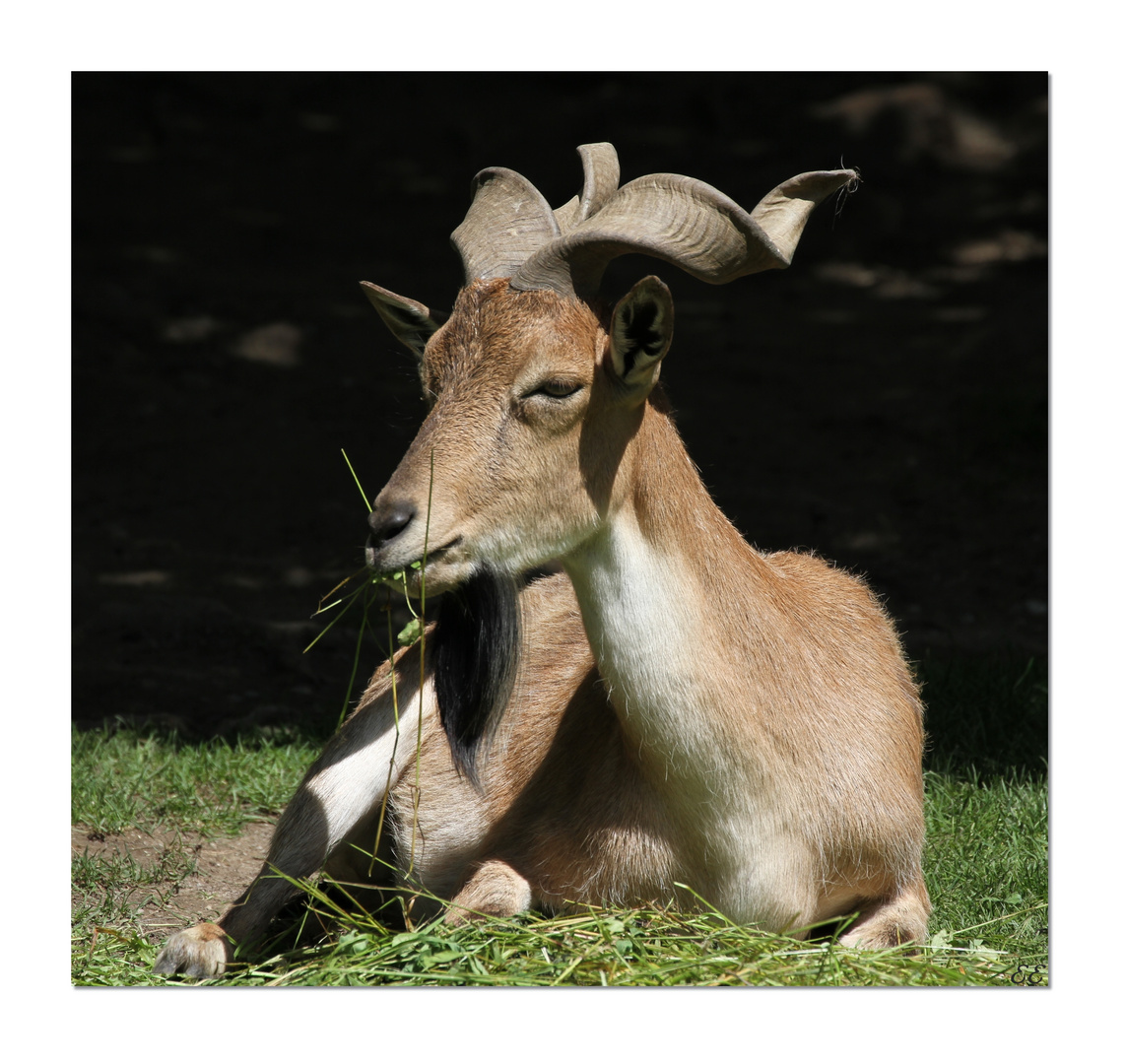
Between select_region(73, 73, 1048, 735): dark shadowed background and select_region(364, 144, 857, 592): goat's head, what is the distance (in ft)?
10.2

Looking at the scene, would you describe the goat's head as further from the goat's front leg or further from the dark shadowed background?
the dark shadowed background

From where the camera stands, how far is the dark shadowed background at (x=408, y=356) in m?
7.22

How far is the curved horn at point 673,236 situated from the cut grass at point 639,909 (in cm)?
163

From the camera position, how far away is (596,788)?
382cm

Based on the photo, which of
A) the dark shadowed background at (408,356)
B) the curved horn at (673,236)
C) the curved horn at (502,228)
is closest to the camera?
the curved horn at (673,236)

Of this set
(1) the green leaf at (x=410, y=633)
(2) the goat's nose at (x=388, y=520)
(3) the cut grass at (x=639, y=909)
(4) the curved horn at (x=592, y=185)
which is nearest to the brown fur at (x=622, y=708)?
(2) the goat's nose at (x=388, y=520)

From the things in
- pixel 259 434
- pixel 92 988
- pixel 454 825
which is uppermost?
pixel 259 434

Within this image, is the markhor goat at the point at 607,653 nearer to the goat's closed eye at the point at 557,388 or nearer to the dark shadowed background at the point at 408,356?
the goat's closed eye at the point at 557,388

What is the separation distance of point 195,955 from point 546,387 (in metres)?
1.82

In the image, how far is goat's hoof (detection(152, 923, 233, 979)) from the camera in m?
3.78

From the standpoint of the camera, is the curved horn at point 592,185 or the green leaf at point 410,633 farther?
the curved horn at point 592,185

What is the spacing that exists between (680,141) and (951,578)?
6.36 m
